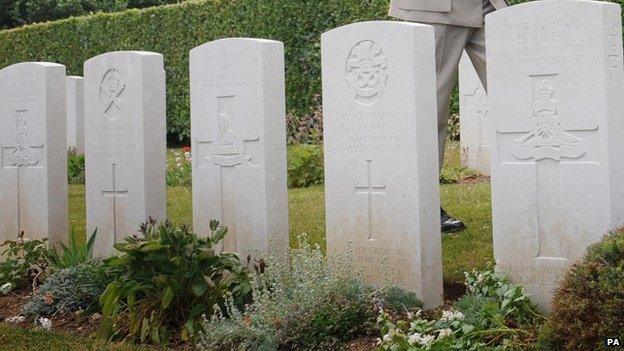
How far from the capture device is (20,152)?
24.3 ft

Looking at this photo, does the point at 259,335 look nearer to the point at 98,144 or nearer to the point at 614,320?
the point at 614,320

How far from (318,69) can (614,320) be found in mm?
10617

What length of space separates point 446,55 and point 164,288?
249 cm

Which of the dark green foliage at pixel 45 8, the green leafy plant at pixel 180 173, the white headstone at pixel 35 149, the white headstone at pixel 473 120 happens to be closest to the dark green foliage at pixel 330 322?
the white headstone at pixel 35 149

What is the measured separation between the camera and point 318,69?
559 inches

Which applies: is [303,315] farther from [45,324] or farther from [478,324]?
[45,324]

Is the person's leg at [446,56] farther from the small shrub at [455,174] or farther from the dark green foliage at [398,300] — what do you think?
the small shrub at [455,174]

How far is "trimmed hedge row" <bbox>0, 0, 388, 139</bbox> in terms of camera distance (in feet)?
46.4

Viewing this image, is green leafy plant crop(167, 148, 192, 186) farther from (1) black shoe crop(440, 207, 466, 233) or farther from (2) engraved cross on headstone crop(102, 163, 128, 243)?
(1) black shoe crop(440, 207, 466, 233)

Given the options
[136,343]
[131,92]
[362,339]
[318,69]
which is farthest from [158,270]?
[318,69]

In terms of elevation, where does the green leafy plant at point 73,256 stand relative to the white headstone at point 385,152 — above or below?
below

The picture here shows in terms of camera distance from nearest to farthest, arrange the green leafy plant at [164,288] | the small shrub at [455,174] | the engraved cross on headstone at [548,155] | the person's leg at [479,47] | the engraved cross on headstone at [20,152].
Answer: the engraved cross on headstone at [548,155] < the green leafy plant at [164,288] < the person's leg at [479,47] < the engraved cross on headstone at [20,152] < the small shrub at [455,174]

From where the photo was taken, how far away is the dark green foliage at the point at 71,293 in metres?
6.01

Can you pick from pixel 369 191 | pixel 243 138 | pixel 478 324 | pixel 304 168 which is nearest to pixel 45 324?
pixel 243 138
